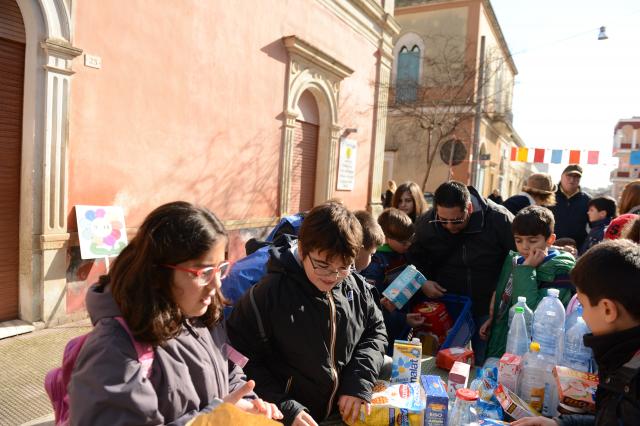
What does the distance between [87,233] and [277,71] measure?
4549 mm

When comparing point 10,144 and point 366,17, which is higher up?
point 366,17

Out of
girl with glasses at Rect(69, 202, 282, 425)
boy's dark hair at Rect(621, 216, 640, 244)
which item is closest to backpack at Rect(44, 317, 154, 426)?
girl with glasses at Rect(69, 202, 282, 425)

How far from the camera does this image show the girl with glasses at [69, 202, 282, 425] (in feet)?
3.75

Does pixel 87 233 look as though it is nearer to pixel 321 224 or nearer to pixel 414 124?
pixel 321 224

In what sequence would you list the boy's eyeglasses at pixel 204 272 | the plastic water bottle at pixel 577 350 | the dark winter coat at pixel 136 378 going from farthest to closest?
the plastic water bottle at pixel 577 350
the boy's eyeglasses at pixel 204 272
the dark winter coat at pixel 136 378

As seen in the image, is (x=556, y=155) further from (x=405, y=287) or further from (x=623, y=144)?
(x=623, y=144)

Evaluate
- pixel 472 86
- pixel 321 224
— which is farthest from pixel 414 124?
pixel 321 224

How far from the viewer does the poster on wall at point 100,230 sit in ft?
15.3

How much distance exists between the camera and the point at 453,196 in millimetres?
3023

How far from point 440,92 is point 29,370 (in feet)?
57.0

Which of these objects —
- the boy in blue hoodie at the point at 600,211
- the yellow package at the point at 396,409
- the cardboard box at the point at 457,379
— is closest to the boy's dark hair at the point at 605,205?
the boy in blue hoodie at the point at 600,211

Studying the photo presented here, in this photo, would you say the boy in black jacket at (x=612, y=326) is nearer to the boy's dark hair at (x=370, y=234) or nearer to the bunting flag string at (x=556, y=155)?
the boy's dark hair at (x=370, y=234)

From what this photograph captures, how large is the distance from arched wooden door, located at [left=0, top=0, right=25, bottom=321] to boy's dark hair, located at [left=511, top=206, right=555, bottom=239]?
4.68 metres

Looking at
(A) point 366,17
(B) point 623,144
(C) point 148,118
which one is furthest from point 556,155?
(B) point 623,144
